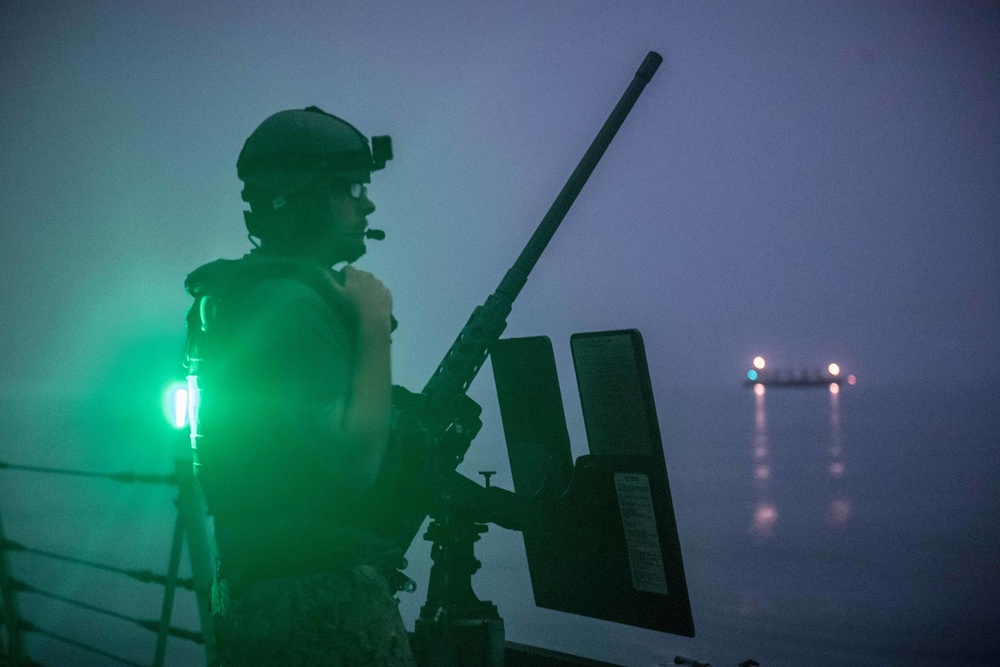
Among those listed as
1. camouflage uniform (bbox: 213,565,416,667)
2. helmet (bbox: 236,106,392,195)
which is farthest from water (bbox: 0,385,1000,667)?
helmet (bbox: 236,106,392,195)

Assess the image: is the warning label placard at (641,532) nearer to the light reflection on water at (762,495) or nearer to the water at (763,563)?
the water at (763,563)

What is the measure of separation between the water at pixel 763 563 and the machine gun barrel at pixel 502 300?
178cm

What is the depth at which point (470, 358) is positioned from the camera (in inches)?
84.0

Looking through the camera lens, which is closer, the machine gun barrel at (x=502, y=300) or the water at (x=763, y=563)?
the machine gun barrel at (x=502, y=300)

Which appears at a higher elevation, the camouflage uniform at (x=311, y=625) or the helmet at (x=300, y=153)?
the helmet at (x=300, y=153)

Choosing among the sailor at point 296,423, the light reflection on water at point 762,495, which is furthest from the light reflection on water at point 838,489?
the sailor at point 296,423

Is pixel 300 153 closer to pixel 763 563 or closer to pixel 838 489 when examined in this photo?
pixel 763 563

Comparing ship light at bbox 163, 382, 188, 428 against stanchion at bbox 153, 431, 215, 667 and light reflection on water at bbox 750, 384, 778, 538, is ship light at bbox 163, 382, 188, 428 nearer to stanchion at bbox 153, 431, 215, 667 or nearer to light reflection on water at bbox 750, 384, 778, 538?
stanchion at bbox 153, 431, 215, 667

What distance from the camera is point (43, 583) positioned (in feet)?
24.3

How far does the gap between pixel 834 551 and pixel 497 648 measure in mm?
8327

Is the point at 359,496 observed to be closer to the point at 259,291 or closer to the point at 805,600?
the point at 259,291

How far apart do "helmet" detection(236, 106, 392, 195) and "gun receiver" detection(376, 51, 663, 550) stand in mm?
596

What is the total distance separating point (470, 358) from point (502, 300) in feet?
0.70

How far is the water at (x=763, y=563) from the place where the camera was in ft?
20.1
